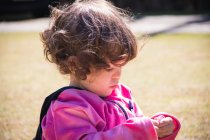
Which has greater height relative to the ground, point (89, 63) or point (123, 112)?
point (89, 63)

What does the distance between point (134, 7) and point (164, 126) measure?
13.7 metres

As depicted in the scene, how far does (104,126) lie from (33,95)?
2354 millimetres

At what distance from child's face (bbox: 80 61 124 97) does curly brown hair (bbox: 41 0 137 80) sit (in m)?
0.03

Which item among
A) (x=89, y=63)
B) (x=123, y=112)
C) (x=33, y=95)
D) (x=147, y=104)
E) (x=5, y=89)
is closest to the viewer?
(x=89, y=63)

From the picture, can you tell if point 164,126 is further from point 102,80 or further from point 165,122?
point 102,80

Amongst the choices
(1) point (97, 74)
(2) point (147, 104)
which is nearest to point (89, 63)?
(1) point (97, 74)

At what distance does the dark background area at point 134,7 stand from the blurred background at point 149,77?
3.79 metres

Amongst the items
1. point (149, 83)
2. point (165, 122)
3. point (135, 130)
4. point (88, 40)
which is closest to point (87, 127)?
point (135, 130)

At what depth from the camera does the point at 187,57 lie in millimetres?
6133

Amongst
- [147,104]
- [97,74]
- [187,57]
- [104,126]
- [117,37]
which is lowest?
[187,57]

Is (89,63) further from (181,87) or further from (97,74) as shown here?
(181,87)

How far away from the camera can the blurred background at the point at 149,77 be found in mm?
3061

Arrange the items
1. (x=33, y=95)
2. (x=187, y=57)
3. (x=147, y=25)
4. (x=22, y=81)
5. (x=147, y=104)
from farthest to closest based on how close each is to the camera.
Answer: (x=147, y=25), (x=187, y=57), (x=22, y=81), (x=33, y=95), (x=147, y=104)

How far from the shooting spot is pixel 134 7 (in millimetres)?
15414
